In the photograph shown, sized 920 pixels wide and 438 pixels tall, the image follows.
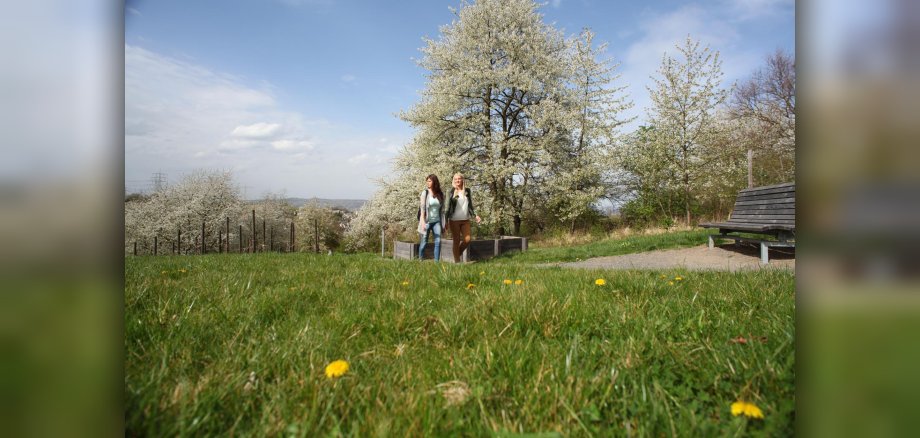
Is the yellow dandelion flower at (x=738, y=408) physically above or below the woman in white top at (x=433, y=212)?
below

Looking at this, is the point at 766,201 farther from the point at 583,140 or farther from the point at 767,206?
the point at 583,140

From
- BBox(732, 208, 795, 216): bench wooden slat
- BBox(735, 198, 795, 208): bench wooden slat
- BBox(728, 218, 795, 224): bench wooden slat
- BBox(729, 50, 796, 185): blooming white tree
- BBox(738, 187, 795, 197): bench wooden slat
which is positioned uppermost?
BBox(729, 50, 796, 185): blooming white tree

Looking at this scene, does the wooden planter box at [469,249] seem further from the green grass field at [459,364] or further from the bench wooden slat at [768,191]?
the green grass field at [459,364]

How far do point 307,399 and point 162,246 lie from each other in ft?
113

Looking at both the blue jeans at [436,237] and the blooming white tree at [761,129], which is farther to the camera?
the blooming white tree at [761,129]

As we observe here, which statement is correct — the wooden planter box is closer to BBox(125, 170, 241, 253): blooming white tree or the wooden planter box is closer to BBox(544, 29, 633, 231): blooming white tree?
BBox(544, 29, 633, 231): blooming white tree

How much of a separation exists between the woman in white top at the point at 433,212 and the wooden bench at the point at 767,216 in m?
6.60

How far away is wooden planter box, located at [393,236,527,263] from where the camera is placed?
10.6 m

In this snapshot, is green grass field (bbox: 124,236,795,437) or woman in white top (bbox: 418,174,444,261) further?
woman in white top (bbox: 418,174,444,261)

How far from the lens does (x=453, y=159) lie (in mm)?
20375

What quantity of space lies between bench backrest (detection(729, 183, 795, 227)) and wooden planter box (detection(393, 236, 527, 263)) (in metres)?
6.23

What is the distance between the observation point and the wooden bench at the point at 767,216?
26.2 feet

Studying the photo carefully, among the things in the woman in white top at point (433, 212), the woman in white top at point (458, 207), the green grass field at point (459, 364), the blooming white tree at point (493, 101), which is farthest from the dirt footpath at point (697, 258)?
the blooming white tree at point (493, 101)

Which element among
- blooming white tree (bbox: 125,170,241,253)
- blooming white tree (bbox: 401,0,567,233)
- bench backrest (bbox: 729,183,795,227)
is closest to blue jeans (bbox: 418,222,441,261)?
bench backrest (bbox: 729,183,795,227)
